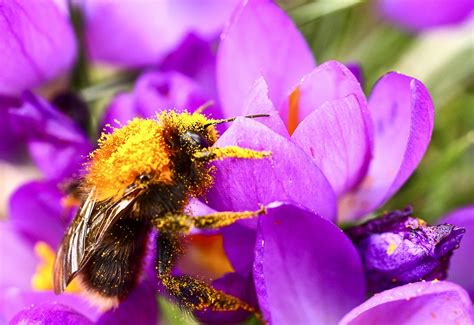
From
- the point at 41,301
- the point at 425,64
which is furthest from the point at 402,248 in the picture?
the point at 425,64

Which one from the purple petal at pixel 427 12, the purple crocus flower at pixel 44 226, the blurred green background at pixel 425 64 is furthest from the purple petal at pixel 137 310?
the purple petal at pixel 427 12

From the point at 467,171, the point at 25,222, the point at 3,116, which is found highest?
the point at 3,116

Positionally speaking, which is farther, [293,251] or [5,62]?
[5,62]

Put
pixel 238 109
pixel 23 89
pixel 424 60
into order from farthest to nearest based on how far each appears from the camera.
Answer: pixel 424 60
pixel 23 89
pixel 238 109

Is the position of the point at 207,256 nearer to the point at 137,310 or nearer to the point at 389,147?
the point at 137,310

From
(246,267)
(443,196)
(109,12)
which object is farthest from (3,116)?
(443,196)

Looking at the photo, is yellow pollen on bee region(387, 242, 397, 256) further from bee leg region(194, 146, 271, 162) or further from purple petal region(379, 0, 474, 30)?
purple petal region(379, 0, 474, 30)

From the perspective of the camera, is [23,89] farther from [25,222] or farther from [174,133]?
[174,133]
